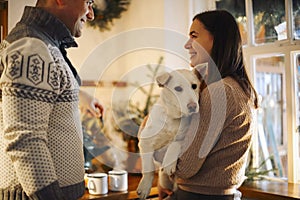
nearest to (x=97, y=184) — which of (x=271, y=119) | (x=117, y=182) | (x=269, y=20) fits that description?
(x=117, y=182)

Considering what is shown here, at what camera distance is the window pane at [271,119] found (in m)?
2.24

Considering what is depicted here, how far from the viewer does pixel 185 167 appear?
4.13 ft

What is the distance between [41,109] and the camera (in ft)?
3.10

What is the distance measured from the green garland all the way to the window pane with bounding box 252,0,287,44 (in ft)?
3.06

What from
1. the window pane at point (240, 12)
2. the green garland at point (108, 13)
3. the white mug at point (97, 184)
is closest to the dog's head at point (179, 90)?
the white mug at point (97, 184)

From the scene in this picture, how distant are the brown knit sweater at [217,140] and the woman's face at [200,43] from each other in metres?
0.13

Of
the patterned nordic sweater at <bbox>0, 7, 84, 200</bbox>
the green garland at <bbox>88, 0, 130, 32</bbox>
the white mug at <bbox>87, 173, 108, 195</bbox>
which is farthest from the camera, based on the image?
the green garland at <bbox>88, 0, 130, 32</bbox>

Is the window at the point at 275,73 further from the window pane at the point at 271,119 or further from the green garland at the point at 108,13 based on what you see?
the green garland at the point at 108,13

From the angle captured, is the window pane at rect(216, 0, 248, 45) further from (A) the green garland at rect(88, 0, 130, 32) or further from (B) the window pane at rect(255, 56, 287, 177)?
(A) the green garland at rect(88, 0, 130, 32)

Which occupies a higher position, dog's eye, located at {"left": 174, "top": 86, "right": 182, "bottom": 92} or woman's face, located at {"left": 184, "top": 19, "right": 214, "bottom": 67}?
woman's face, located at {"left": 184, "top": 19, "right": 214, "bottom": 67}

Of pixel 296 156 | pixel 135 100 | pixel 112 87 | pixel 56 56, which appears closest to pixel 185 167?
pixel 56 56

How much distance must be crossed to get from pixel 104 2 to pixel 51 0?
1.75 metres

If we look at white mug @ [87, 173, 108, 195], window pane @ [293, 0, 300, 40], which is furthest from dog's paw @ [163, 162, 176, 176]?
window pane @ [293, 0, 300, 40]

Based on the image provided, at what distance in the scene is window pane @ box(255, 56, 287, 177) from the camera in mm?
2236
